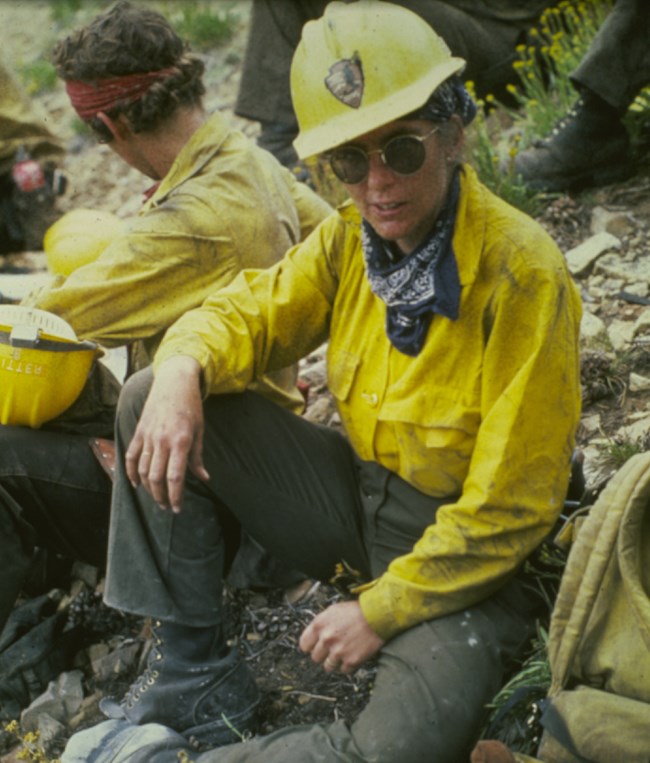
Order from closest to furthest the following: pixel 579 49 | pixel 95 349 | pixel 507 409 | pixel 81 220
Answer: pixel 507 409 < pixel 95 349 < pixel 81 220 < pixel 579 49

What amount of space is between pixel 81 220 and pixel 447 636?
272 cm

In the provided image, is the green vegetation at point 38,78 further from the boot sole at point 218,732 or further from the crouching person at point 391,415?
the boot sole at point 218,732

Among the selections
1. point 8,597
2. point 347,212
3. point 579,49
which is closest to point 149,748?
point 8,597

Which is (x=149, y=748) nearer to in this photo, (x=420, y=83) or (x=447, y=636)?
(x=447, y=636)

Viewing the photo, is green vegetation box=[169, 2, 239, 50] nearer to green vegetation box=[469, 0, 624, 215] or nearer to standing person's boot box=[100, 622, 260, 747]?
green vegetation box=[469, 0, 624, 215]

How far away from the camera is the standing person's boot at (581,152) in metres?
5.16

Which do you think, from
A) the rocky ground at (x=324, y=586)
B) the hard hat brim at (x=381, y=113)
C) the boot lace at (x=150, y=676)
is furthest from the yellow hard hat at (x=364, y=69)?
the boot lace at (x=150, y=676)

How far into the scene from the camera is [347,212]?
9.71 feet

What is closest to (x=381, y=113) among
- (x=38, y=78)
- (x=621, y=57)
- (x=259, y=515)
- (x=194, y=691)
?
(x=259, y=515)

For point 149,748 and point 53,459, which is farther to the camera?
point 53,459

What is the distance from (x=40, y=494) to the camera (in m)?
3.49

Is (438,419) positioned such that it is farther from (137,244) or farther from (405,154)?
(137,244)

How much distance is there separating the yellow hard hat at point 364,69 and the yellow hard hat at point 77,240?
5.81ft

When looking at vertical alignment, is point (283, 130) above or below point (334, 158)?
below
